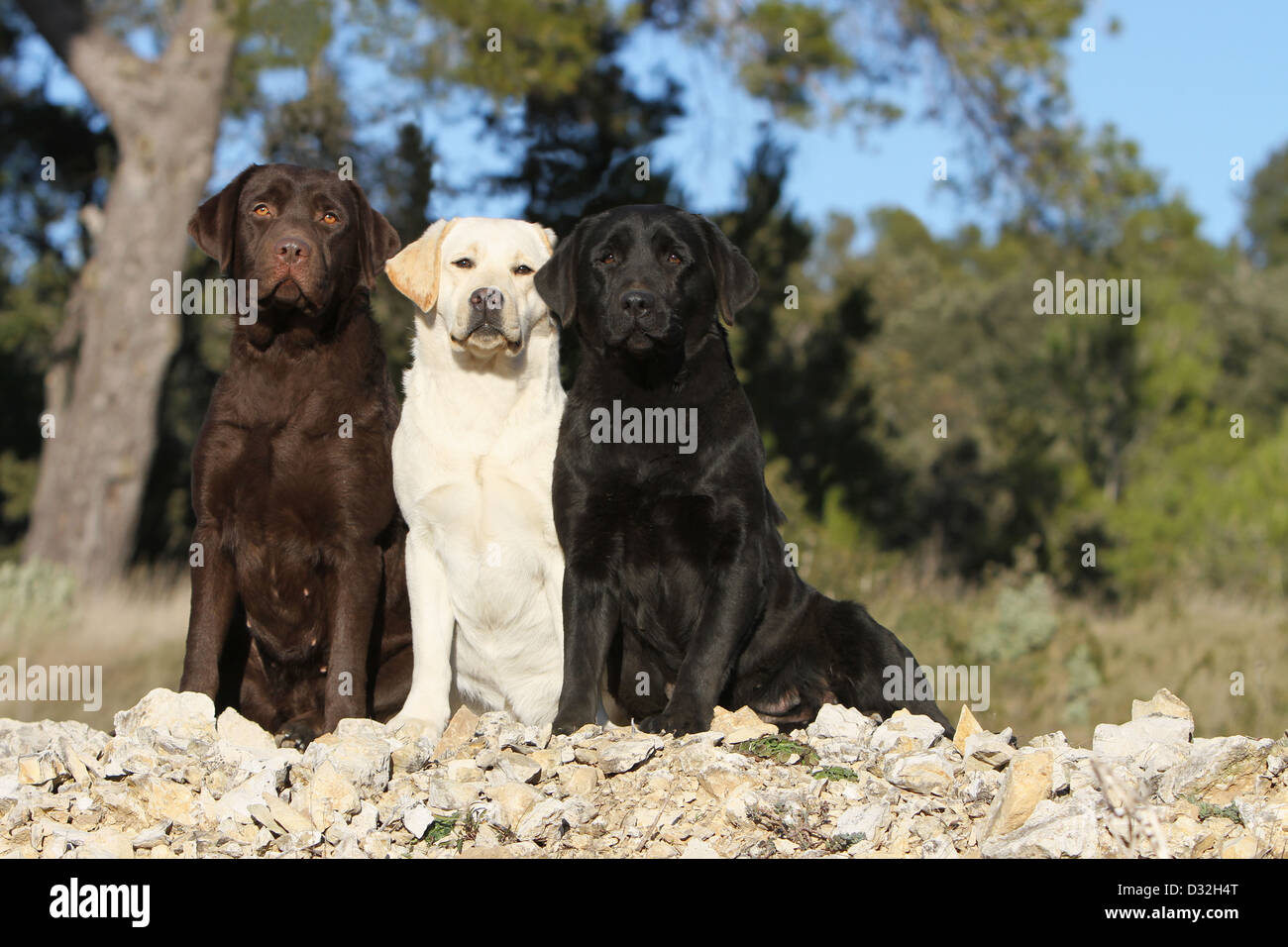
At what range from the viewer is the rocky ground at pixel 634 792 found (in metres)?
3.86

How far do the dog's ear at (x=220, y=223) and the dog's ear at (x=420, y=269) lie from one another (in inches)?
25.3

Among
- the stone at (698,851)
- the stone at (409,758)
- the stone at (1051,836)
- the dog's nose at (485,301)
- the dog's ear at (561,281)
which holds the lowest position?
the stone at (698,851)

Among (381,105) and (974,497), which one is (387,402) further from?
(974,497)

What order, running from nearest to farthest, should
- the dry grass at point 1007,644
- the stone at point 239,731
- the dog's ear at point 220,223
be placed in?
the stone at point 239,731 < the dog's ear at point 220,223 < the dry grass at point 1007,644

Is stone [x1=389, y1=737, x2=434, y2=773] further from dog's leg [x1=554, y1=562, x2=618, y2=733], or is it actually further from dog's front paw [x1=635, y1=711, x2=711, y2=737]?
dog's front paw [x1=635, y1=711, x2=711, y2=737]

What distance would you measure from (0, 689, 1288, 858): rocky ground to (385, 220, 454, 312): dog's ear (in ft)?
5.39

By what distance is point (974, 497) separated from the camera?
20391 millimetres

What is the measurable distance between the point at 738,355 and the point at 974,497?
24.2 feet

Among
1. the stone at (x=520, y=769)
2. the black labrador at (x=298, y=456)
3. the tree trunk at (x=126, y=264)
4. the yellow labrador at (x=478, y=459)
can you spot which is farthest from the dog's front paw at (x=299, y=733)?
the tree trunk at (x=126, y=264)

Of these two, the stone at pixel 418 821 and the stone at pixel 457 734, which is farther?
the stone at pixel 457 734

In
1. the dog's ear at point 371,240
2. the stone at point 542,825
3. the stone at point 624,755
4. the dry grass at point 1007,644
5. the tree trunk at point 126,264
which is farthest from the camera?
the tree trunk at point 126,264

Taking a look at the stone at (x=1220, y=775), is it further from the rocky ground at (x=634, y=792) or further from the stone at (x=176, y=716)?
the stone at (x=176, y=716)

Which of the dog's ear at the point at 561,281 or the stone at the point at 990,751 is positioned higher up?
the dog's ear at the point at 561,281

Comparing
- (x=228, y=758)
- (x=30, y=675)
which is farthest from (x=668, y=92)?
(x=228, y=758)
